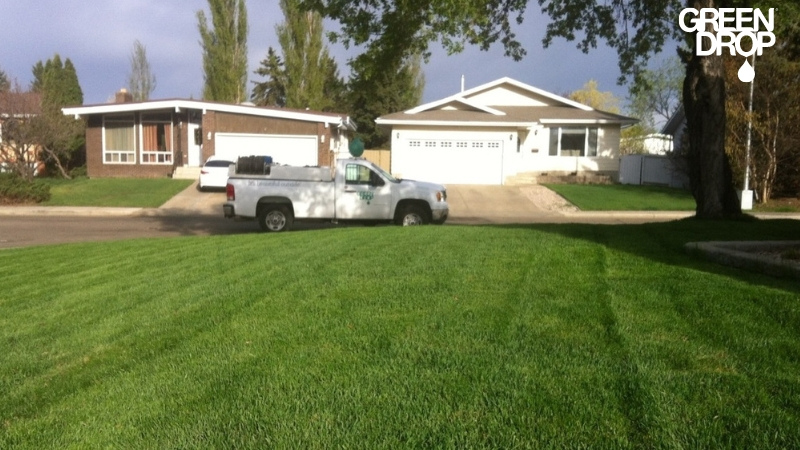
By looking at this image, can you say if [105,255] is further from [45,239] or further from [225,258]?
[45,239]

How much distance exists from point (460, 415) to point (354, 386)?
746 mm

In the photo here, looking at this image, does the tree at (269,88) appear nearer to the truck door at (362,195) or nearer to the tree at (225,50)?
the tree at (225,50)

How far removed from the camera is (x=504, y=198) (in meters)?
29.4

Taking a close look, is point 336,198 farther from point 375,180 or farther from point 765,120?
point 765,120

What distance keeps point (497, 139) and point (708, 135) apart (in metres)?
20.8

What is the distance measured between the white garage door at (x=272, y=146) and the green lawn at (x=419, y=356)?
86.3 feet

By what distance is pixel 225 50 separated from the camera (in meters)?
48.1

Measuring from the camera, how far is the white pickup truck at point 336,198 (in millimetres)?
17516

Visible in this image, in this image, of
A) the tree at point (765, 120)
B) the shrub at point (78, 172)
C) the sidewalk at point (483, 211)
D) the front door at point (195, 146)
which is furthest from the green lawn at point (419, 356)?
the shrub at point (78, 172)

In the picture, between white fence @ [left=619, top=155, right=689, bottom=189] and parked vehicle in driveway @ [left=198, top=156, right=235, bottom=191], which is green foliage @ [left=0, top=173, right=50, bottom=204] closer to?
A: parked vehicle in driveway @ [left=198, top=156, right=235, bottom=191]

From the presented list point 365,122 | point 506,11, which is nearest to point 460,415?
point 506,11

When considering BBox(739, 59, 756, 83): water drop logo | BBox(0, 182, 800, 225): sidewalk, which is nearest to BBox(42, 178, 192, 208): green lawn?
BBox(0, 182, 800, 225): sidewalk

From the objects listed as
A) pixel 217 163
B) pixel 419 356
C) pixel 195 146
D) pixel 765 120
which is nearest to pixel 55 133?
pixel 195 146

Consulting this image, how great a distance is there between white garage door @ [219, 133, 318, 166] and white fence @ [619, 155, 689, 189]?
15.7 meters
